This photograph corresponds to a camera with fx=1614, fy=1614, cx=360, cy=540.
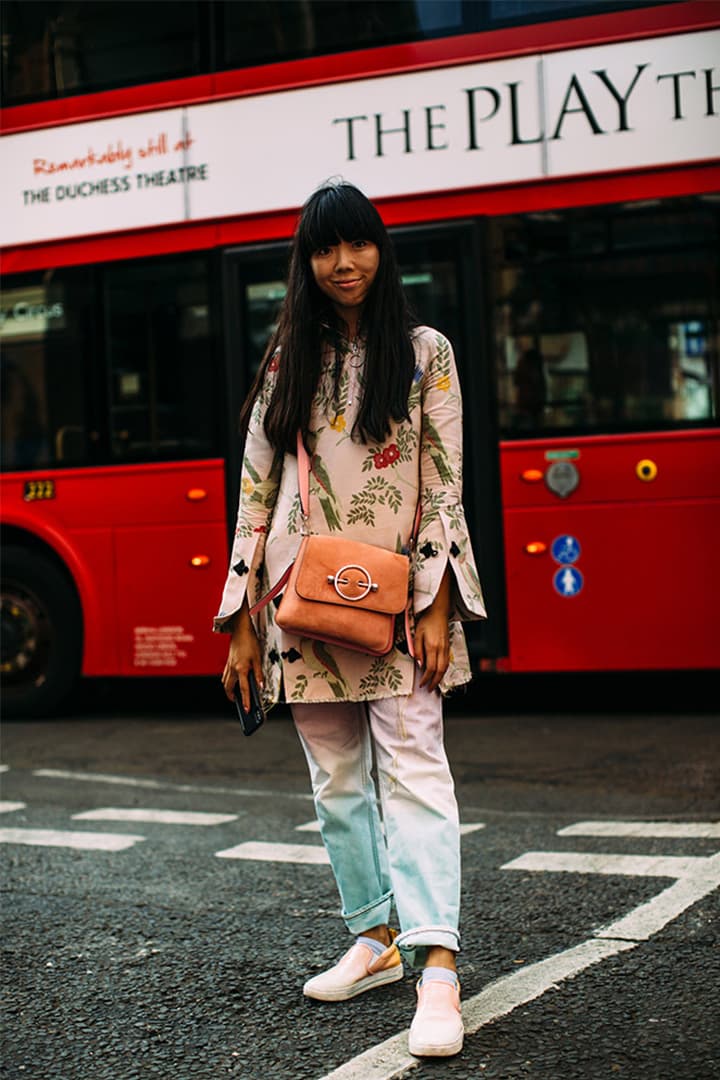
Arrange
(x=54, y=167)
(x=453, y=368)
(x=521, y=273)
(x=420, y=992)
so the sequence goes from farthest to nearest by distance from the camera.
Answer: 1. (x=54, y=167)
2. (x=521, y=273)
3. (x=453, y=368)
4. (x=420, y=992)

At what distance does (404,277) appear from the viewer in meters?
8.44

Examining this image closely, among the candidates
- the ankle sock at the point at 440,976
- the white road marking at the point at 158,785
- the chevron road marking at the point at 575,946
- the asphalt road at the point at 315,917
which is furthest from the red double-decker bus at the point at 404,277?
the ankle sock at the point at 440,976

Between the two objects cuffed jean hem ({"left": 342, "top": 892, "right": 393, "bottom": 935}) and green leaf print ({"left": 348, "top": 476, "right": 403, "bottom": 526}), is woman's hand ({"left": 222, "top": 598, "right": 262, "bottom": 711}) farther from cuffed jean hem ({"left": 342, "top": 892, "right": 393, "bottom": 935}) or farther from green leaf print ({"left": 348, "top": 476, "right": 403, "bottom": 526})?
cuffed jean hem ({"left": 342, "top": 892, "right": 393, "bottom": 935})

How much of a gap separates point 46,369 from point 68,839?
13.7 feet

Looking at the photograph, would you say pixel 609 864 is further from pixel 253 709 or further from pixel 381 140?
pixel 381 140

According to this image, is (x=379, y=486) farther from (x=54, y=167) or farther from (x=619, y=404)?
(x=54, y=167)

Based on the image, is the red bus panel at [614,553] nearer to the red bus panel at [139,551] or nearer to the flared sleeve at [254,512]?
the red bus panel at [139,551]

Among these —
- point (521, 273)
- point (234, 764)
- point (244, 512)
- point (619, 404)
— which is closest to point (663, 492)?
point (619, 404)

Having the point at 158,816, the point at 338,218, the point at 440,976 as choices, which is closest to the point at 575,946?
the point at 440,976

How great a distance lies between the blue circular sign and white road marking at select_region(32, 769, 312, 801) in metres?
2.09

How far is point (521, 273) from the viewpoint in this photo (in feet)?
27.4

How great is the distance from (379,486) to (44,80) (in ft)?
21.6

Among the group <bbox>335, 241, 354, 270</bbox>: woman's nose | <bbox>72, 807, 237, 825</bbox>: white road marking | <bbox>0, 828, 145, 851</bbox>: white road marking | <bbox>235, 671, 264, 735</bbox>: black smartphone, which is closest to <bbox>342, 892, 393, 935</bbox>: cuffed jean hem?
<bbox>235, 671, 264, 735</bbox>: black smartphone

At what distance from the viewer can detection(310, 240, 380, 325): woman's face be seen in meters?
3.66
